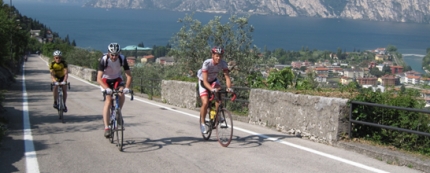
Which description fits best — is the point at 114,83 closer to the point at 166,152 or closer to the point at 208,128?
the point at 166,152

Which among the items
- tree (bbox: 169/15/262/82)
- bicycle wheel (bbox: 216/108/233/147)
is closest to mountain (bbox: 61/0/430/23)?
tree (bbox: 169/15/262/82)

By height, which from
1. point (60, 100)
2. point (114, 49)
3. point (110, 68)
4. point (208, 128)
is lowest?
point (208, 128)

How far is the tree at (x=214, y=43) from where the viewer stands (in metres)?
25.0

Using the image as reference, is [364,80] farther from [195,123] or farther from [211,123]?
[211,123]

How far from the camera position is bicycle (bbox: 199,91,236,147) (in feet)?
27.1

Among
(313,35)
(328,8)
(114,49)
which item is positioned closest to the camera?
(114,49)

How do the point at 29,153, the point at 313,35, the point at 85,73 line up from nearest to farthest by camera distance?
the point at 29,153
the point at 85,73
the point at 313,35

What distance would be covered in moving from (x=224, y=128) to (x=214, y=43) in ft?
57.2

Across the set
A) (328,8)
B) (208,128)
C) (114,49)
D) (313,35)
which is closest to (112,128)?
(114,49)

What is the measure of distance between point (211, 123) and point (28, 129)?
4564 mm

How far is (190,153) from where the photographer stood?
7738 millimetres

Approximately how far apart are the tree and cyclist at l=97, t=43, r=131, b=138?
53.6 feet

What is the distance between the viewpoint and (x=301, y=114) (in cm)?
930

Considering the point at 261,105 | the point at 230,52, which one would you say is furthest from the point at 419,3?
the point at 261,105
